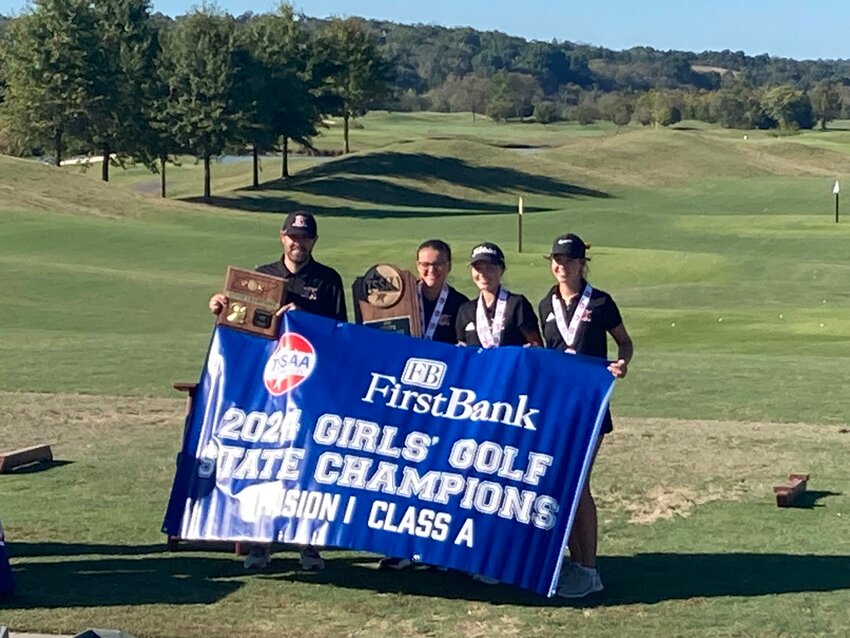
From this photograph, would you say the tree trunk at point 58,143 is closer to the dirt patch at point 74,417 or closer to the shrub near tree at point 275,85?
the shrub near tree at point 275,85

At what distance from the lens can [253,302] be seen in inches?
321

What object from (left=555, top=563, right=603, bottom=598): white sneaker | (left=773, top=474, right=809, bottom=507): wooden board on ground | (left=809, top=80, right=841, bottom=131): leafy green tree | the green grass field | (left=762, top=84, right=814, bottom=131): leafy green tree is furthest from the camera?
(left=809, top=80, right=841, bottom=131): leafy green tree

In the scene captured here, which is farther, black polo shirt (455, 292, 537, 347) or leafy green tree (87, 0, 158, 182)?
leafy green tree (87, 0, 158, 182)

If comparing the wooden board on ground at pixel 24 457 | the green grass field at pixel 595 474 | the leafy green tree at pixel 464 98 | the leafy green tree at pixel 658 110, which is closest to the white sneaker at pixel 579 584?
the green grass field at pixel 595 474

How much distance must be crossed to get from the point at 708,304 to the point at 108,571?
2461 centimetres

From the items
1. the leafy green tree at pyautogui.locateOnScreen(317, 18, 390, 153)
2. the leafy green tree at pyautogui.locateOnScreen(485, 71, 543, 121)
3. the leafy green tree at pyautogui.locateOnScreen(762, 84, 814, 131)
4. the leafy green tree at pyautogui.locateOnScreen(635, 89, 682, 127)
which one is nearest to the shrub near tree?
the leafy green tree at pyautogui.locateOnScreen(317, 18, 390, 153)

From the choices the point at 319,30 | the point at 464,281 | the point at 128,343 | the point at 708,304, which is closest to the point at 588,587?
the point at 128,343

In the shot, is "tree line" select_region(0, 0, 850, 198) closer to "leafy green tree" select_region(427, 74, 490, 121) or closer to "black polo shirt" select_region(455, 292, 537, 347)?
"black polo shirt" select_region(455, 292, 537, 347)

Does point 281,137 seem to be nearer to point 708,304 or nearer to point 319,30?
point 319,30

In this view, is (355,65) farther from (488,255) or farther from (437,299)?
(488,255)

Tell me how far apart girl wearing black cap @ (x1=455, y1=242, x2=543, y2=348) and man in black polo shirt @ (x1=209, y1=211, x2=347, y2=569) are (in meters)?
0.79

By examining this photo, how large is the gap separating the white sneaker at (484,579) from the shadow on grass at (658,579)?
0.03 meters

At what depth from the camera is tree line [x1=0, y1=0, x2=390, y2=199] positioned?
213ft

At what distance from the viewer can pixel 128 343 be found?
20.7 m
